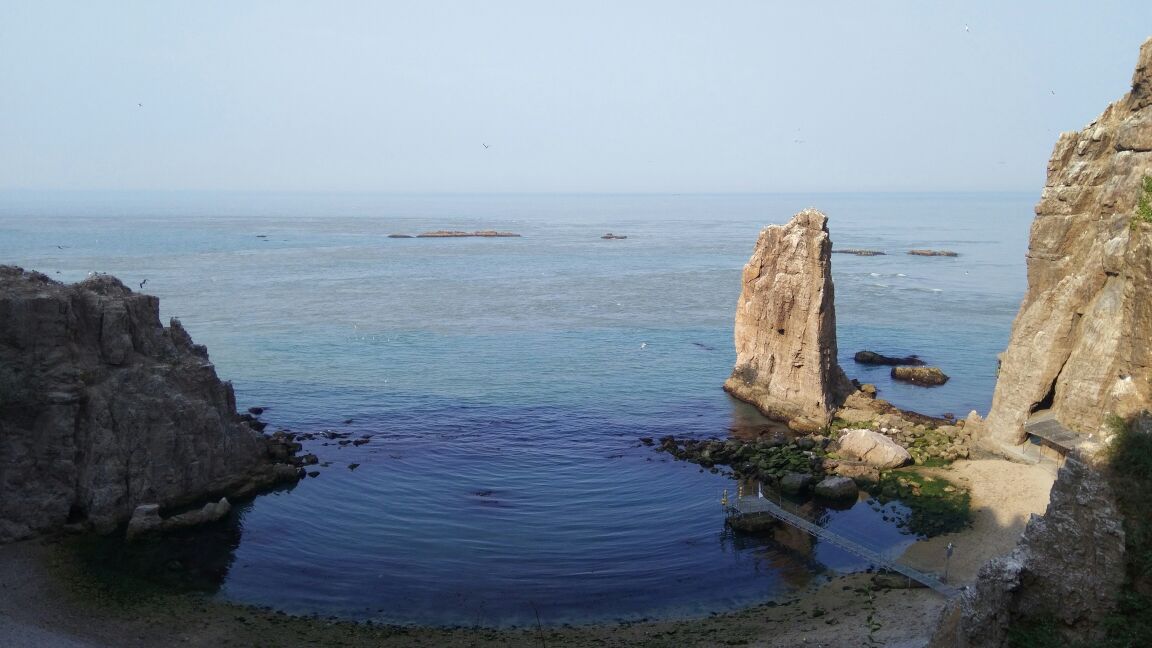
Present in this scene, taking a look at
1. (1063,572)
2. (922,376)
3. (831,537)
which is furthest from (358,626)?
(922,376)

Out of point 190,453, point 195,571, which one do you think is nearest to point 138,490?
point 190,453

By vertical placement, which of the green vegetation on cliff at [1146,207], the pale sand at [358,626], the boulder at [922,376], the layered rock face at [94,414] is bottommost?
the pale sand at [358,626]

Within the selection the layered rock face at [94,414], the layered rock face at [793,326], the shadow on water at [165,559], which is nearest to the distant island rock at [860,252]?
the layered rock face at [793,326]

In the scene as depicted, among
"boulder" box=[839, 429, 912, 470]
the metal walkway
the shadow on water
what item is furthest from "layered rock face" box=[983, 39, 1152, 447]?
the shadow on water

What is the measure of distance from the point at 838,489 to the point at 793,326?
1665 centimetres

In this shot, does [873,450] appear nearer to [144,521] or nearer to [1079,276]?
[1079,276]

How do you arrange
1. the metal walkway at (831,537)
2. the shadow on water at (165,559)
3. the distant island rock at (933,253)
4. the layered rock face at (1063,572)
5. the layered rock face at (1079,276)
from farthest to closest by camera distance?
1. the distant island rock at (933,253)
2. the layered rock face at (1079,276)
3. the shadow on water at (165,559)
4. the metal walkway at (831,537)
5. the layered rock face at (1063,572)

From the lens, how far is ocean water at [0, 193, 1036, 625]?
3444 cm

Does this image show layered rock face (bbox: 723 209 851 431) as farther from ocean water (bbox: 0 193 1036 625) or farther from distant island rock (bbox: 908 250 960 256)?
distant island rock (bbox: 908 250 960 256)

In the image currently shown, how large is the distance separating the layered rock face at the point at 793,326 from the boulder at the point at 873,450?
635 centimetres

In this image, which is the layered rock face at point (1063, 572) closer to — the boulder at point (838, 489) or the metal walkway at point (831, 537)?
the metal walkway at point (831, 537)

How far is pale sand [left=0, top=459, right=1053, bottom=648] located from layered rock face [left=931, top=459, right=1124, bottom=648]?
6729 mm

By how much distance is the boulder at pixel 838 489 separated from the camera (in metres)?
42.3

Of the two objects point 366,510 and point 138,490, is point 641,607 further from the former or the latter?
point 138,490
